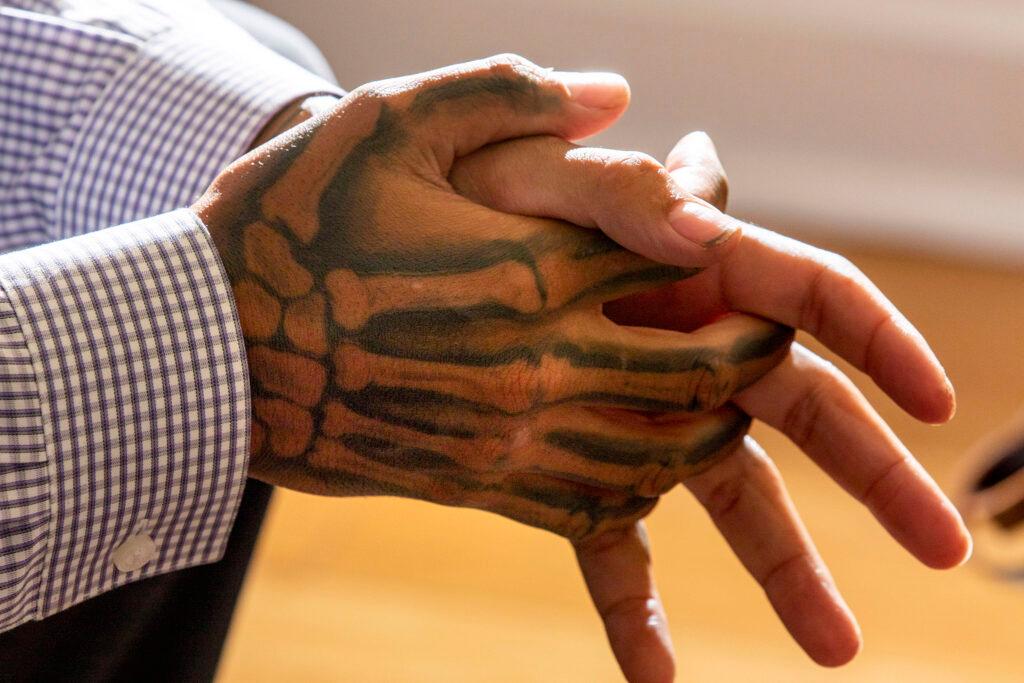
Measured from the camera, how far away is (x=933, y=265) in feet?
6.40

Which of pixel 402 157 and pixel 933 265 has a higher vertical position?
pixel 402 157

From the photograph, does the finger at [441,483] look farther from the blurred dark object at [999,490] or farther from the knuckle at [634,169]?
the blurred dark object at [999,490]

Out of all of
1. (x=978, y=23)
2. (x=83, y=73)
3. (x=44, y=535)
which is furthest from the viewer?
(x=978, y=23)

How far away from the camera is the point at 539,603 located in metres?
1.27

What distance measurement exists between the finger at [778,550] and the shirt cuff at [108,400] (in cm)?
31

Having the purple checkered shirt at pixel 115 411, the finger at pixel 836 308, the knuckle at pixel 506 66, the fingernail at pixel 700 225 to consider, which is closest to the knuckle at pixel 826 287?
the finger at pixel 836 308

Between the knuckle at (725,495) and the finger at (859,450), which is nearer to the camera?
the finger at (859,450)

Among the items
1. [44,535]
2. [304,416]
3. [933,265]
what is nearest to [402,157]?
[304,416]

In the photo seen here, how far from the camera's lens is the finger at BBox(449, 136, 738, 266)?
1.77ft

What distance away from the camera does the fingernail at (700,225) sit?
53cm

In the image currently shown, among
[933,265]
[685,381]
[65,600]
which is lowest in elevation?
[933,265]

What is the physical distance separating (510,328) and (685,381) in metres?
0.11

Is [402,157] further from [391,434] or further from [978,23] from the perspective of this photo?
[978,23]

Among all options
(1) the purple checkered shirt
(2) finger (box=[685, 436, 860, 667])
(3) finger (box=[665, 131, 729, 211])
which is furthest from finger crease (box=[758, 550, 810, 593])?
(1) the purple checkered shirt
